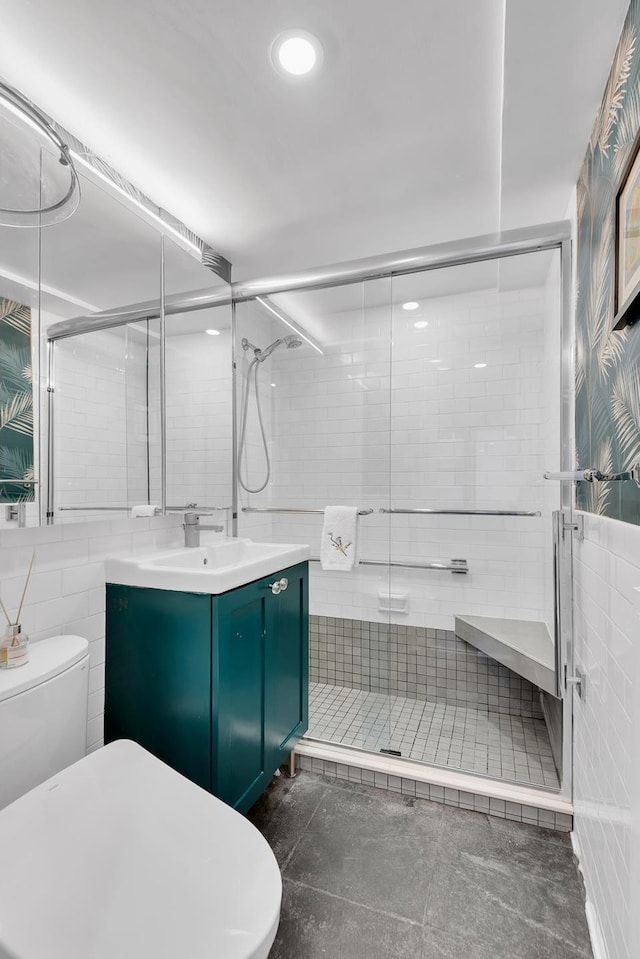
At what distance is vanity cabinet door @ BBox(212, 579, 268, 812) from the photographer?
1545mm

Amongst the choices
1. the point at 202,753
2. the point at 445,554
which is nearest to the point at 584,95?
the point at 445,554

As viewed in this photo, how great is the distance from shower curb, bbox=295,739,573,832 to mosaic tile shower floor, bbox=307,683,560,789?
5cm

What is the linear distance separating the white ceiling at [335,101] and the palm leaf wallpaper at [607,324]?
4.6 inches

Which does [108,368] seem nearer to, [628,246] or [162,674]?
[162,674]

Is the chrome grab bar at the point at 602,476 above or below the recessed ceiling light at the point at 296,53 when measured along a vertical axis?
below

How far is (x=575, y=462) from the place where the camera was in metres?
1.76

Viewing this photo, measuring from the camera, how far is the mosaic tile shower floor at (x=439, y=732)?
2031 millimetres

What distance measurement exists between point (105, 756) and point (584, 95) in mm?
2312

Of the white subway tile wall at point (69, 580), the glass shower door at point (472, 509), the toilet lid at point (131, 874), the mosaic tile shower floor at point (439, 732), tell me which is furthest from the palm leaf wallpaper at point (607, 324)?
the white subway tile wall at point (69, 580)

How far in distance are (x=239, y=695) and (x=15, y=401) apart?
1.20 meters

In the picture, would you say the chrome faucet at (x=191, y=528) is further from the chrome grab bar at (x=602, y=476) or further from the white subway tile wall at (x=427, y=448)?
the chrome grab bar at (x=602, y=476)

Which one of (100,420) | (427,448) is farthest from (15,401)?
(427,448)

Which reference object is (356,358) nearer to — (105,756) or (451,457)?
(451,457)

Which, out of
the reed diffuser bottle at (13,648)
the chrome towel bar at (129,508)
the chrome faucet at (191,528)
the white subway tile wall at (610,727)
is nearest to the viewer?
the white subway tile wall at (610,727)
